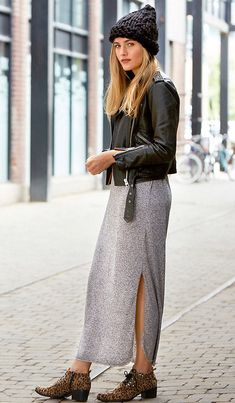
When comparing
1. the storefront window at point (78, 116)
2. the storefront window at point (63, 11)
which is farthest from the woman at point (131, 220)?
the storefront window at point (78, 116)

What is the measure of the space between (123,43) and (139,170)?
1.96ft

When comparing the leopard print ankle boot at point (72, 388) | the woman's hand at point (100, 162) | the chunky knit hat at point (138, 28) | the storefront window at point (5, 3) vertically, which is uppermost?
the storefront window at point (5, 3)

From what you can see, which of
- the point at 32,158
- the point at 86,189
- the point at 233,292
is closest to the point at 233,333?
the point at 233,292

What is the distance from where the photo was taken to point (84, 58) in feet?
77.7

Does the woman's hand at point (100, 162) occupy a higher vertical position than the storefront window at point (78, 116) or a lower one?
lower

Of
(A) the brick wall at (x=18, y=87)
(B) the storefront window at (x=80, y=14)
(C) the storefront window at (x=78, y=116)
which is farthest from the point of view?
(C) the storefront window at (x=78, y=116)

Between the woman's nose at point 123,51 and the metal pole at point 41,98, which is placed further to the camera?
the metal pole at point 41,98

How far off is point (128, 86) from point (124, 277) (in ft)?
2.96

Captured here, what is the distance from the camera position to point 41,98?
20281 millimetres

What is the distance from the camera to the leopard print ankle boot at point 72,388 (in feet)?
18.0

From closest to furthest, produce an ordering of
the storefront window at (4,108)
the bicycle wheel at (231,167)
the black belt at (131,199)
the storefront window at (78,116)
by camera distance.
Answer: the black belt at (131,199) < the storefront window at (4,108) < the storefront window at (78,116) < the bicycle wheel at (231,167)

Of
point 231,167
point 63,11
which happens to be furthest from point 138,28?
point 231,167

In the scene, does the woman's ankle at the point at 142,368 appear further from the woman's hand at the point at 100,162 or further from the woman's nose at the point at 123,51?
the woman's nose at the point at 123,51

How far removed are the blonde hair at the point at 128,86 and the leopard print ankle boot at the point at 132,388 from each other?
126cm
